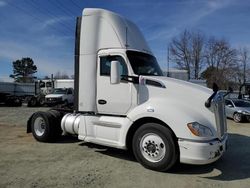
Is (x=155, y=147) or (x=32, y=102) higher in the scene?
(x=32, y=102)

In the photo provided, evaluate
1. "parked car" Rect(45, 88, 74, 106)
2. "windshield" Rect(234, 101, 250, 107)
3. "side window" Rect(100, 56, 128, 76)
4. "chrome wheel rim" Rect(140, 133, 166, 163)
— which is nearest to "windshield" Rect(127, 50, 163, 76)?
"side window" Rect(100, 56, 128, 76)

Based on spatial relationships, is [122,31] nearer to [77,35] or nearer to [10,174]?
[77,35]

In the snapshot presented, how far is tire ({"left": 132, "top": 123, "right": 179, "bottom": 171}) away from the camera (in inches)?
247

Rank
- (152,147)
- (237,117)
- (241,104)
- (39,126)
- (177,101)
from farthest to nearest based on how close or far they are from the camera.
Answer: (241,104) → (237,117) → (39,126) → (177,101) → (152,147)

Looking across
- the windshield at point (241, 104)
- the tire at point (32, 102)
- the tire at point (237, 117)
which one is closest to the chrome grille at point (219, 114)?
the tire at point (237, 117)

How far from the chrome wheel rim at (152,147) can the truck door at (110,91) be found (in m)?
1.06

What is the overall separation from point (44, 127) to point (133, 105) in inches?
138

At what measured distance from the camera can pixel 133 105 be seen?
7.29 metres

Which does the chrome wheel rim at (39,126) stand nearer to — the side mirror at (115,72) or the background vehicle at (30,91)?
the side mirror at (115,72)

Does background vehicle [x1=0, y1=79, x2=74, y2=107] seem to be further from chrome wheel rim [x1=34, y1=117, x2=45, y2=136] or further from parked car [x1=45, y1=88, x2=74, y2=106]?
chrome wheel rim [x1=34, y1=117, x2=45, y2=136]

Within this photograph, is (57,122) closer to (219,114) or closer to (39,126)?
(39,126)

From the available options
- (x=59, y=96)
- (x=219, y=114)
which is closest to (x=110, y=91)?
(x=219, y=114)

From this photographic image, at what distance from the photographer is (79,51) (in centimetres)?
825

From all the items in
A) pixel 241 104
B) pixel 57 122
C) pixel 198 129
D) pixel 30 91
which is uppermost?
pixel 30 91
